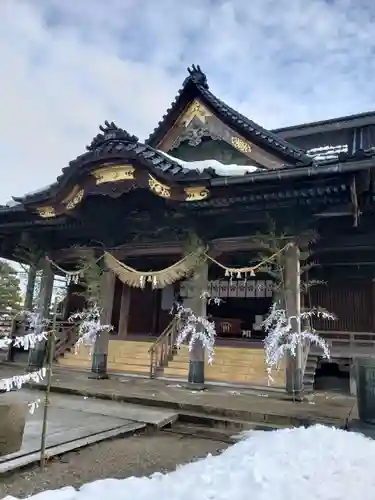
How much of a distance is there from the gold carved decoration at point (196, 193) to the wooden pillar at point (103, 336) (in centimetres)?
332

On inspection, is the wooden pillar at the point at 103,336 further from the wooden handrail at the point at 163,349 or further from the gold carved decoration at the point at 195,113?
the gold carved decoration at the point at 195,113

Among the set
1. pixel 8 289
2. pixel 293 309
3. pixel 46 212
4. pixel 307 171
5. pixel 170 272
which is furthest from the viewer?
pixel 8 289

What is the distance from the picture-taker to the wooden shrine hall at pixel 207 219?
26.9ft

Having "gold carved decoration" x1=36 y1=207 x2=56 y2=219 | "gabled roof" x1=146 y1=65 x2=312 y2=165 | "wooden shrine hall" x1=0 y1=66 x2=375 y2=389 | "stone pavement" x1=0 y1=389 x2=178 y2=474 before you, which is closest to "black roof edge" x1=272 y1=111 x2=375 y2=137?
"wooden shrine hall" x1=0 y1=66 x2=375 y2=389

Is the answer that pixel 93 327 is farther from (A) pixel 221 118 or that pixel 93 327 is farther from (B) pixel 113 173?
(A) pixel 221 118

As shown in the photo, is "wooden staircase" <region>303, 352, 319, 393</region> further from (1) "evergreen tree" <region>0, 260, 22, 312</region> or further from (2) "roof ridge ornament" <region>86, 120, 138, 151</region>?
(1) "evergreen tree" <region>0, 260, 22, 312</region>

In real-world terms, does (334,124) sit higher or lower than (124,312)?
higher

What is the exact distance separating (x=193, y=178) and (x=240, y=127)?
3396 mm

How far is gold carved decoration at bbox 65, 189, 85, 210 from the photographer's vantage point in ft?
31.6

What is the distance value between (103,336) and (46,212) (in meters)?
3.54

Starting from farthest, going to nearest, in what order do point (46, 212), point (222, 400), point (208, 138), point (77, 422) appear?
point (208, 138)
point (46, 212)
point (222, 400)
point (77, 422)

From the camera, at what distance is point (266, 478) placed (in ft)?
10.2

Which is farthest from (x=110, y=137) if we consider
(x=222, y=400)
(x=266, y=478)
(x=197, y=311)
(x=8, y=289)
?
(x=8, y=289)

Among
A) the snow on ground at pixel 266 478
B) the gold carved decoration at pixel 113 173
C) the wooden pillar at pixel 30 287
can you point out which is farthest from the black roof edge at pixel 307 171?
the wooden pillar at pixel 30 287
